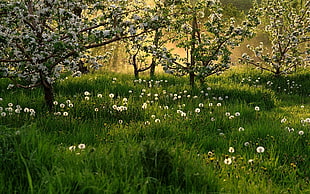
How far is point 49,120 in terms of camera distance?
19.6 ft

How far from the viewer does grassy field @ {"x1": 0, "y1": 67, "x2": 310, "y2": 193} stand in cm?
349

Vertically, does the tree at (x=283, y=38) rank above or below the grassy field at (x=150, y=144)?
above

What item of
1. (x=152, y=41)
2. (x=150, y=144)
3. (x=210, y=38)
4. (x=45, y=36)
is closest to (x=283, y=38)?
(x=210, y=38)

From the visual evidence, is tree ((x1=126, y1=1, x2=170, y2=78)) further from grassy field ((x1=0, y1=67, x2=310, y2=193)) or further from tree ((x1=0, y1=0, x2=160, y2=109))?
grassy field ((x1=0, y1=67, x2=310, y2=193))

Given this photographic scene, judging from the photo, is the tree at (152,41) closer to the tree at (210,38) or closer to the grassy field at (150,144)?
the tree at (210,38)

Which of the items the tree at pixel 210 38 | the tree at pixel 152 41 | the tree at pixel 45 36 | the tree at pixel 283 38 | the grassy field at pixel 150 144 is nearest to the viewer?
the grassy field at pixel 150 144

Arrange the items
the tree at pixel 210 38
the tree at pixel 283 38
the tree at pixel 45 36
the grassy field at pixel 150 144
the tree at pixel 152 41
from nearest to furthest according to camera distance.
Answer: the grassy field at pixel 150 144
the tree at pixel 45 36
the tree at pixel 152 41
the tree at pixel 210 38
the tree at pixel 283 38

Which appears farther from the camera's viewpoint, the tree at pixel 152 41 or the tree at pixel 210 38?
the tree at pixel 210 38

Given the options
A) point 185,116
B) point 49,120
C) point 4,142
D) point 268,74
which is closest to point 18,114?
point 49,120

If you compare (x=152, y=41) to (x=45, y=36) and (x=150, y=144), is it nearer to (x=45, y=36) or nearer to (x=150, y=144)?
(x=45, y=36)

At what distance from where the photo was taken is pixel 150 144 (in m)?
3.88

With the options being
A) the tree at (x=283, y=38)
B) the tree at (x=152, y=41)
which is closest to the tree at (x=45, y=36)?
the tree at (x=152, y=41)

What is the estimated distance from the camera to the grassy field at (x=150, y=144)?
11.5 feet

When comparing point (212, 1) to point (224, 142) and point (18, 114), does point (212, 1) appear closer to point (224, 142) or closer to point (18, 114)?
point (224, 142)
